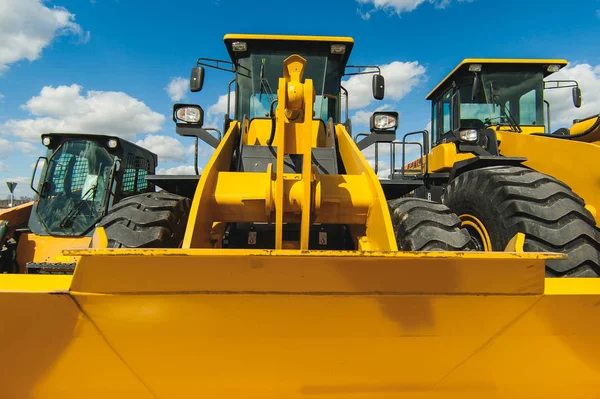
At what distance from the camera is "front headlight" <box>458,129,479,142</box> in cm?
576

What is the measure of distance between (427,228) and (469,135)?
12.1 feet

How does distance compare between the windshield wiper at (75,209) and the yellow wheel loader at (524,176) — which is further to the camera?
the windshield wiper at (75,209)

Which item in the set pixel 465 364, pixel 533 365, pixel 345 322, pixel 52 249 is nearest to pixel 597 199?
pixel 533 365

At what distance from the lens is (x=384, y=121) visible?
393 cm

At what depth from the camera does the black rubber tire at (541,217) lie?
284 cm

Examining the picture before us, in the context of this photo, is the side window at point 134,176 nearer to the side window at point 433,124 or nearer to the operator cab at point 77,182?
the operator cab at point 77,182

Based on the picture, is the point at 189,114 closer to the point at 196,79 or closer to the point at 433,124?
the point at 196,79

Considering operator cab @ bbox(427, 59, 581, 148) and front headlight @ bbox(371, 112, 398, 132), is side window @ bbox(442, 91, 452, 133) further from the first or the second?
front headlight @ bbox(371, 112, 398, 132)

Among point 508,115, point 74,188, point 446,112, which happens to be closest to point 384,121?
point 508,115

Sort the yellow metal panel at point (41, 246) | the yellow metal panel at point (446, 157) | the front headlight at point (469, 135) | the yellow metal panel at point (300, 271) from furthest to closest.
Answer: the yellow metal panel at point (446, 157) → the yellow metal panel at point (41, 246) → the front headlight at point (469, 135) → the yellow metal panel at point (300, 271)

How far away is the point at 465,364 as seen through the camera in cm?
183

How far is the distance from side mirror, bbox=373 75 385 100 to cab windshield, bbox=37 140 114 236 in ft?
15.6

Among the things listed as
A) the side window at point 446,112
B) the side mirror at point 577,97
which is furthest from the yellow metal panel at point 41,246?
the side mirror at point 577,97

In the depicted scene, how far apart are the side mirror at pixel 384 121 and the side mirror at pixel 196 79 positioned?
2043mm
